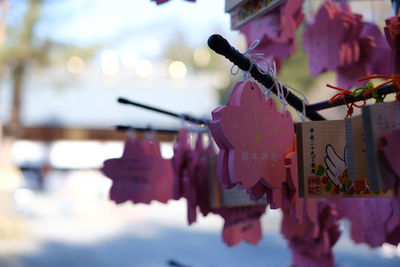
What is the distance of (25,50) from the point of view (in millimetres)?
2486

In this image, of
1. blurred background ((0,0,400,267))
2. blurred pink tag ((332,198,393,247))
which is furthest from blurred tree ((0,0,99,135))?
blurred pink tag ((332,198,393,247))

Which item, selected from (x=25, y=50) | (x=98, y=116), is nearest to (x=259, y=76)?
(x=25, y=50)

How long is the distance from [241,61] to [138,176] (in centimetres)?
41

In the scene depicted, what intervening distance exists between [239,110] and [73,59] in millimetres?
2439

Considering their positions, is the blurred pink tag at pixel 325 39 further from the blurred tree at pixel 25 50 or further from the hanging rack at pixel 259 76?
the blurred tree at pixel 25 50

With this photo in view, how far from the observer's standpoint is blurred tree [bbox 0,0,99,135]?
243cm

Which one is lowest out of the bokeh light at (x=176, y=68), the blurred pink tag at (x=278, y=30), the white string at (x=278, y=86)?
the white string at (x=278, y=86)

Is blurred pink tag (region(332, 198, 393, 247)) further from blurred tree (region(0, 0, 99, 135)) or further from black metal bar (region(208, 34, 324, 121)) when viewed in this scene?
blurred tree (region(0, 0, 99, 135))

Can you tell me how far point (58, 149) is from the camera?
3479mm

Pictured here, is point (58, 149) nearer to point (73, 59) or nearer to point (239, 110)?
point (73, 59)

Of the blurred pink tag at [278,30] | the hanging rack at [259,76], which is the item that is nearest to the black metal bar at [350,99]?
the hanging rack at [259,76]

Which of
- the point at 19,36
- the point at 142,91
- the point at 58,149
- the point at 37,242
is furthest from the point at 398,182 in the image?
the point at 58,149

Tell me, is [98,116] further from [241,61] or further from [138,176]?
[241,61]

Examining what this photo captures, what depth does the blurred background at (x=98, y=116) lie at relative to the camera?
1554 mm
